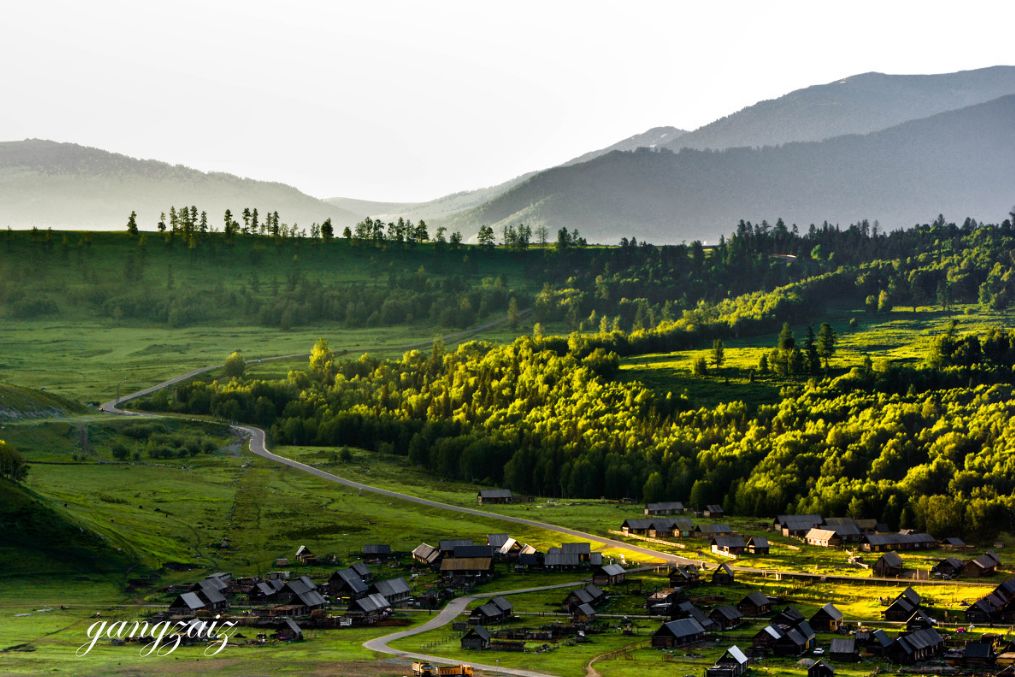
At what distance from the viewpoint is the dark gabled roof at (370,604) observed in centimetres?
12269

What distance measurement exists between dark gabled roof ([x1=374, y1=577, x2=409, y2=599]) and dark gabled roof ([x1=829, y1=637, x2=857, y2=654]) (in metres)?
43.7

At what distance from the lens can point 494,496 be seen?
197m

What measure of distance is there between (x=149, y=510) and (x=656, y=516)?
64.0 meters

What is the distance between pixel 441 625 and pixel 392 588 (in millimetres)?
12673

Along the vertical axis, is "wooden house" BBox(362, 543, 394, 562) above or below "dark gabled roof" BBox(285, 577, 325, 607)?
below

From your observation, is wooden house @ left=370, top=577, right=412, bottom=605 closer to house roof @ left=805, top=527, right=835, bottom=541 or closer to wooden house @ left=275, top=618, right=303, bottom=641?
wooden house @ left=275, top=618, right=303, bottom=641

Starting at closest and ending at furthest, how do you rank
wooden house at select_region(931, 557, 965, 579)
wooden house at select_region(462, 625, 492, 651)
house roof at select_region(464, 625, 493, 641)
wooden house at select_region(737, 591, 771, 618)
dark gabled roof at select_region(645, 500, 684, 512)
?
wooden house at select_region(462, 625, 492, 651)
house roof at select_region(464, 625, 493, 641)
wooden house at select_region(737, 591, 771, 618)
wooden house at select_region(931, 557, 965, 579)
dark gabled roof at select_region(645, 500, 684, 512)

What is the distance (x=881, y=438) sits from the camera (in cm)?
19875

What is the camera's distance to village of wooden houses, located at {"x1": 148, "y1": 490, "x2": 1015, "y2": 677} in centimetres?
→ 10556

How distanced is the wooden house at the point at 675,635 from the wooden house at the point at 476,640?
13170 millimetres

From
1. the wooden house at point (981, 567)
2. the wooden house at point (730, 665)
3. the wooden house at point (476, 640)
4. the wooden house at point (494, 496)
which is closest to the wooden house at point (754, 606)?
the wooden house at point (730, 665)

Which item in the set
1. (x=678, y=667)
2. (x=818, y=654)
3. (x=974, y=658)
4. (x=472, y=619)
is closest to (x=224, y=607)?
(x=472, y=619)

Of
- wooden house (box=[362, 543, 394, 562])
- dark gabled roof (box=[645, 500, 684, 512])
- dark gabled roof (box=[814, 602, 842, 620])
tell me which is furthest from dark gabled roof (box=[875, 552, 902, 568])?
wooden house (box=[362, 543, 394, 562])

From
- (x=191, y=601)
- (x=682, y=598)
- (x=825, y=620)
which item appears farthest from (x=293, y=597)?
(x=825, y=620)
